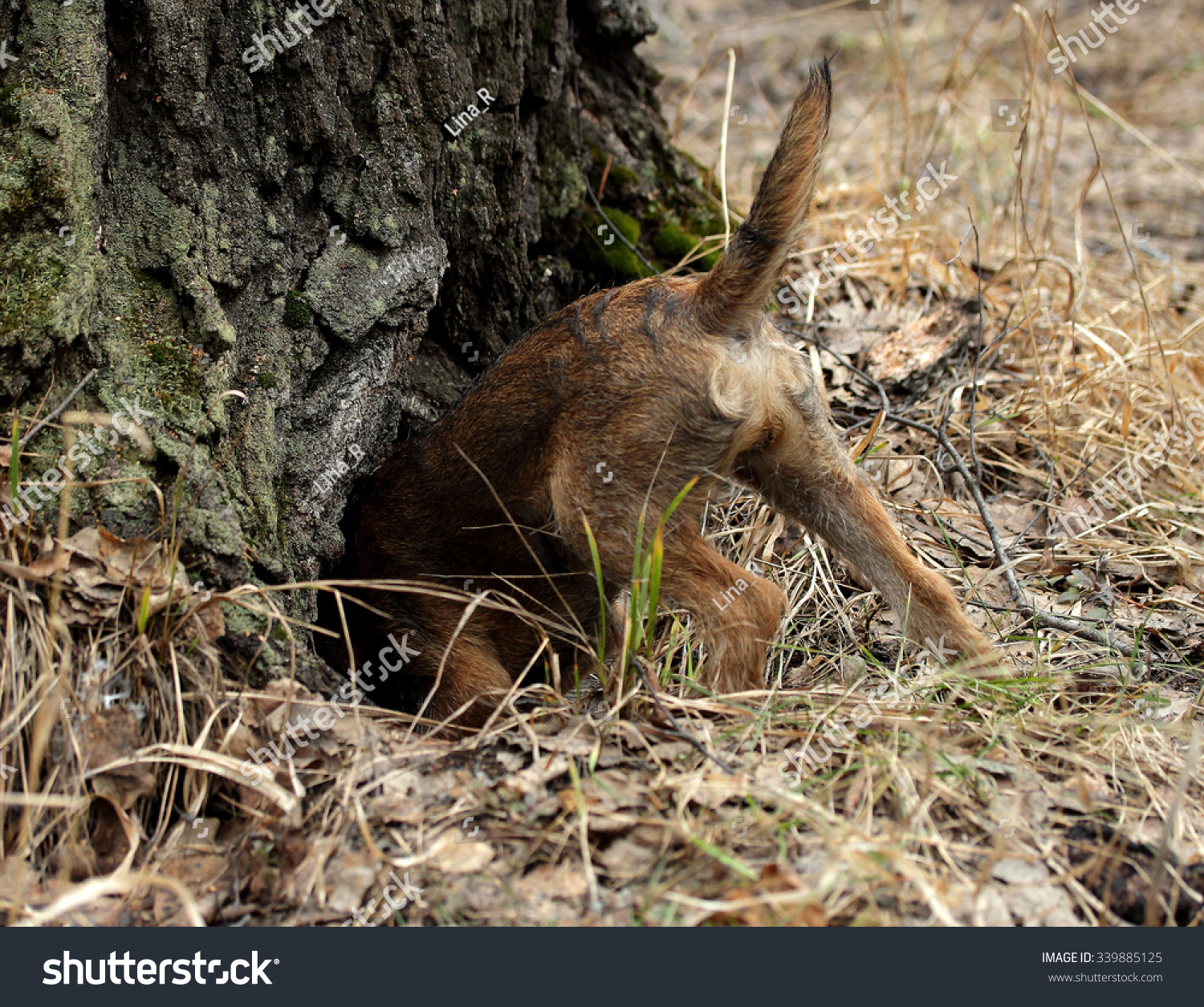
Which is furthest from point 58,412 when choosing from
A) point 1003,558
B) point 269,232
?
point 1003,558

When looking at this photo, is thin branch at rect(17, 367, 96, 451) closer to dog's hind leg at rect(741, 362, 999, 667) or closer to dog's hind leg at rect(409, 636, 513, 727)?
dog's hind leg at rect(409, 636, 513, 727)

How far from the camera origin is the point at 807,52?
9.10 meters

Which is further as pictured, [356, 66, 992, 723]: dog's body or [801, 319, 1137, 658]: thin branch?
[801, 319, 1137, 658]: thin branch

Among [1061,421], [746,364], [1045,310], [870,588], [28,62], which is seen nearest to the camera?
[28,62]

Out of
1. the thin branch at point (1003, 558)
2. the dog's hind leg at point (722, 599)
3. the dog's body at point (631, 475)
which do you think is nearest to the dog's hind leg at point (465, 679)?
the dog's body at point (631, 475)

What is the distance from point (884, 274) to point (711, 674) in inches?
108

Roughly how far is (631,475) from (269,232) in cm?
133

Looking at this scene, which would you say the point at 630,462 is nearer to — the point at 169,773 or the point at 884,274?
the point at 169,773

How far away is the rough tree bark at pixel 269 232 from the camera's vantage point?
8.05ft

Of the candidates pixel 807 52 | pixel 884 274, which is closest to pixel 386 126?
pixel 884 274

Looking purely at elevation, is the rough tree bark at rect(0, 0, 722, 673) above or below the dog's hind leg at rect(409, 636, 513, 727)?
above

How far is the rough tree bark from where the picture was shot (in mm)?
2455

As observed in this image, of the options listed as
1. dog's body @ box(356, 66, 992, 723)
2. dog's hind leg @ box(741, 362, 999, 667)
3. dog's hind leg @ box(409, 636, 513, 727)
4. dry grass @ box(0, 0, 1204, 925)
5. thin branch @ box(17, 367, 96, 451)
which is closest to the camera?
dry grass @ box(0, 0, 1204, 925)

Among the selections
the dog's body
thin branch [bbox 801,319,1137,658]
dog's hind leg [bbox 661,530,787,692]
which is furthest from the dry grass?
the dog's body
